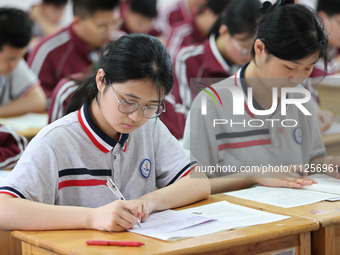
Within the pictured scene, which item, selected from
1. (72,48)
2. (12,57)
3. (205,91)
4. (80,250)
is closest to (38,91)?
(12,57)

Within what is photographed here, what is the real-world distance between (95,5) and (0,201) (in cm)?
250

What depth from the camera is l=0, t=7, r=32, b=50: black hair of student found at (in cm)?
300

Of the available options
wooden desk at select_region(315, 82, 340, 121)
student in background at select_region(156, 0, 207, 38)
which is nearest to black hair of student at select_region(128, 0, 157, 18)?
student in background at select_region(156, 0, 207, 38)

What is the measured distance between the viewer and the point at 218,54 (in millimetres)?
3287

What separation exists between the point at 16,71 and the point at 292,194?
2030 mm

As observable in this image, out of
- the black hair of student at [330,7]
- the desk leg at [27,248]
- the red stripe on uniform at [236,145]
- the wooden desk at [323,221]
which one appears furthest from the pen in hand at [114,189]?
the black hair of student at [330,7]

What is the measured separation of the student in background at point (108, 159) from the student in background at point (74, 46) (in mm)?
2158

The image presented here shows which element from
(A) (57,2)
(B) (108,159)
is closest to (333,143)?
(B) (108,159)

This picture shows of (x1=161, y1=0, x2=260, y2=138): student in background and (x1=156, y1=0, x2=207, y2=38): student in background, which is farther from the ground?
(x1=156, y1=0, x2=207, y2=38): student in background

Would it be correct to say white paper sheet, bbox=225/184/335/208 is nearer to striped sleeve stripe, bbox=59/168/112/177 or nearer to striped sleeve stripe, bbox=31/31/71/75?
striped sleeve stripe, bbox=59/168/112/177

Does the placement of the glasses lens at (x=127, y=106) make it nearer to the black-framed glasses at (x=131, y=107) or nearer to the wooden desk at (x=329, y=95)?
the black-framed glasses at (x=131, y=107)

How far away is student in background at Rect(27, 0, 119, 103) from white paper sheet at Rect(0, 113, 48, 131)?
0.55 m

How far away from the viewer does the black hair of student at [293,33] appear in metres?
1.91

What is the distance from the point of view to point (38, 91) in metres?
3.39
